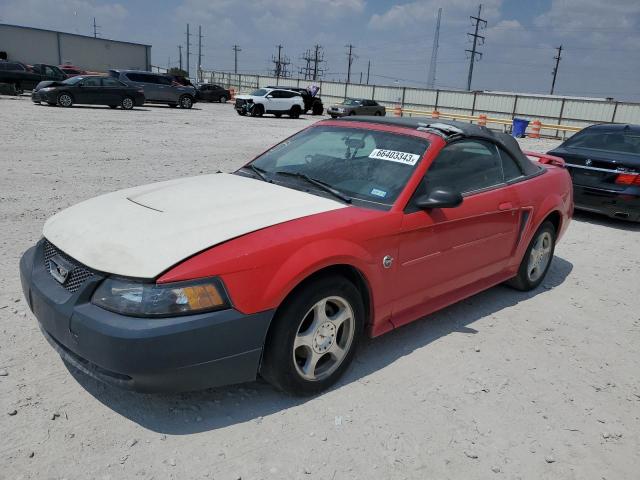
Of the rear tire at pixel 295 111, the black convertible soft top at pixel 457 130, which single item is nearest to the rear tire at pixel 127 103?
the rear tire at pixel 295 111

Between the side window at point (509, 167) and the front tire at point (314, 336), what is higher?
the side window at point (509, 167)

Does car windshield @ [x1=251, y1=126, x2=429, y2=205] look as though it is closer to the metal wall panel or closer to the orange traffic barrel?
the orange traffic barrel

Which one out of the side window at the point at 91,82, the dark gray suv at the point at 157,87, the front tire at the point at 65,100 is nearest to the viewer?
the front tire at the point at 65,100

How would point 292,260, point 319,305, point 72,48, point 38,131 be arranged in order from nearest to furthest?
1. point 292,260
2. point 319,305
3. point 38,131
4. point 72,48

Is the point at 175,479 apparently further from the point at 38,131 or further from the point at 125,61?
the point at 125,61

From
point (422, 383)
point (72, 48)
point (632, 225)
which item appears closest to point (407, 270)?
point (422, 383)

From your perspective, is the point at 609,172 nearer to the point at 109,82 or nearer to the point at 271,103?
the point at 109,82

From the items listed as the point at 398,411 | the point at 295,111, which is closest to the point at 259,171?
the point at 398,411

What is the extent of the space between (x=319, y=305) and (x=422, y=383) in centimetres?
91

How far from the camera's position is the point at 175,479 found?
91.3 inches

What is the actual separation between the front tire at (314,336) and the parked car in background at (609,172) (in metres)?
5.94

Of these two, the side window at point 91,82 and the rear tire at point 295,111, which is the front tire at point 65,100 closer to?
the side window at point 91,82

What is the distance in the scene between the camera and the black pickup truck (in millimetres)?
25719

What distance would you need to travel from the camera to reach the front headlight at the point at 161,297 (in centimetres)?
239
